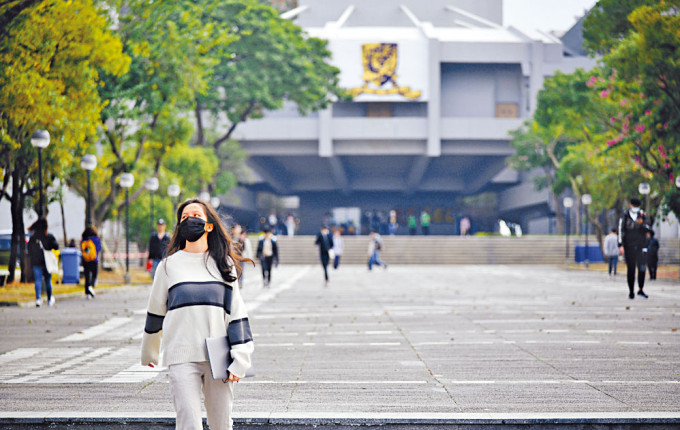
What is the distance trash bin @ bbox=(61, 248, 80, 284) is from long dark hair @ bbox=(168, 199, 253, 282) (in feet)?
63.2

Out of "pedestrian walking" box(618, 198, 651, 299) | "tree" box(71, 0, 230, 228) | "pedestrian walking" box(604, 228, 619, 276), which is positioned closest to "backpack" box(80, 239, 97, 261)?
"tree" box(71, 0, 230, 228)

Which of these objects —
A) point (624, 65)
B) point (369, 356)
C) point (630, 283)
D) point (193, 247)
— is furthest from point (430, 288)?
point (193, 247)

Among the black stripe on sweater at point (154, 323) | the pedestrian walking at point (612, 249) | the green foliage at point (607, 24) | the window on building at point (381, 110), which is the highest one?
the window on building at point (381, 110)

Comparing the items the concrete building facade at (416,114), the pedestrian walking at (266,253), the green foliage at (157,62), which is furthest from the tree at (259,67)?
the concrete building facade at (416,114)

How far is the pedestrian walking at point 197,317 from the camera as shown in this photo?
434 centimetres

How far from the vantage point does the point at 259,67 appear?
1565 inches

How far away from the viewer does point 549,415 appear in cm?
589

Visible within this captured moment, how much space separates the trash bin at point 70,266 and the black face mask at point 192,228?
1938 centimetres

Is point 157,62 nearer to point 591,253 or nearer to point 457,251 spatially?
point 591,253

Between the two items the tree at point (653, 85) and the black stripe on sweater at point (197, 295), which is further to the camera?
the tree at point (653, 85)

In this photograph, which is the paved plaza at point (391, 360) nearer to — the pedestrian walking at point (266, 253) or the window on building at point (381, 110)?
the pedestrian walking at point (266, 253)

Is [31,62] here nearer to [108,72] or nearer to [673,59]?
[108,72]

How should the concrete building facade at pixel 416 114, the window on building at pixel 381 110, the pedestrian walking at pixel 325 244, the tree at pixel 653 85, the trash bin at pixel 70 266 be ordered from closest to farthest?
1. the trash bin at pixel 70 266
2. the tree at pixel 653 85
3. the pedestrian walking at pixel 325 244
4. the concrete building facade at pixel 416 114
5. the window on building at pixel 381 110

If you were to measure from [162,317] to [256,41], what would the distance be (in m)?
36.2
